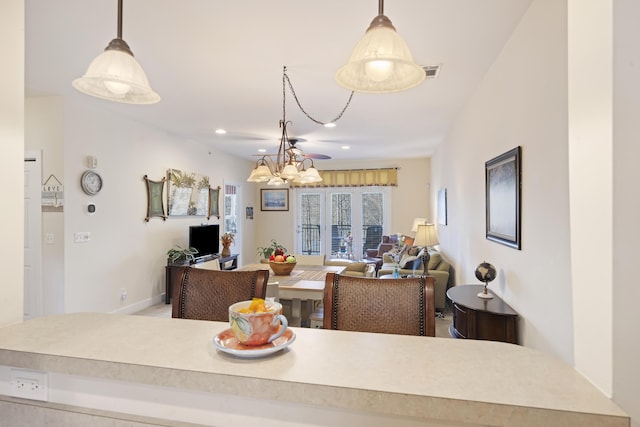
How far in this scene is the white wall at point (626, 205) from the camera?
639 mm

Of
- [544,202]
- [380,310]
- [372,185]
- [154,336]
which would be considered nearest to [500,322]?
[544,202]

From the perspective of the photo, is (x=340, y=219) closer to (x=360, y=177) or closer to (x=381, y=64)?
(x=360, y=177)

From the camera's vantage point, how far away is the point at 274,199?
28.2 feet

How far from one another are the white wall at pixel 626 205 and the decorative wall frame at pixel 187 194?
5461mm

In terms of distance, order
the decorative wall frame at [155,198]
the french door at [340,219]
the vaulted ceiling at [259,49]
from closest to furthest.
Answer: the vaulted ceiling at [259,49], the decorative wall frame at [155,198], the french door at [340,219]

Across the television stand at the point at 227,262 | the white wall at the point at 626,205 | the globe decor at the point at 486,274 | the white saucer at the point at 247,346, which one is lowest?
the television stand at the point at 227,262

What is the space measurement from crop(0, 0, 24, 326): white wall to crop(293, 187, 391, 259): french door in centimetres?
705

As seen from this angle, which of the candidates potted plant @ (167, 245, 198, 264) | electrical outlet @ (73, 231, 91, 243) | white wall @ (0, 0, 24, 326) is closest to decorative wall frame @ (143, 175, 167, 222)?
potted plant @ (167, 245, 198, 264)

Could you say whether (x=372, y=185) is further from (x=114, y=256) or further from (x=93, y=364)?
(x=93, y=364)

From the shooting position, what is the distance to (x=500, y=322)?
2299 millimetres

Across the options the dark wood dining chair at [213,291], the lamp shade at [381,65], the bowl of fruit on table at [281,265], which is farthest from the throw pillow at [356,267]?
the lamp shade at [381,65]

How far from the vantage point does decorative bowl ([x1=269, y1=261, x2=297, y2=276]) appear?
136 inches

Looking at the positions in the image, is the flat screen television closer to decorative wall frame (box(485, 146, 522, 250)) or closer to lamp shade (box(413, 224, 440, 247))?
lamp shade (box(413, 224, 440, 247))

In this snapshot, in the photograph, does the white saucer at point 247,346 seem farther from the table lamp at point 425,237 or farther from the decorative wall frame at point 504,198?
the table lamp at point 425,237
